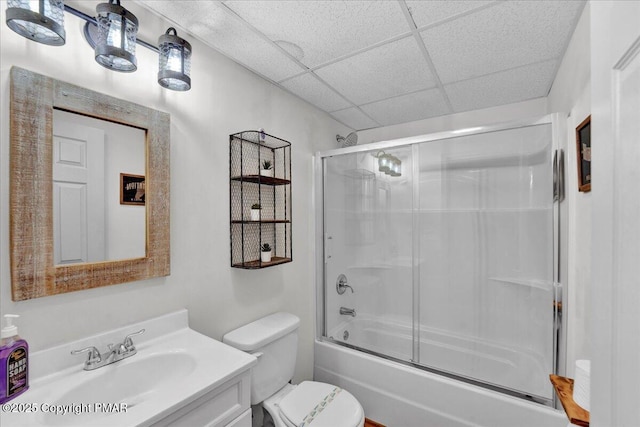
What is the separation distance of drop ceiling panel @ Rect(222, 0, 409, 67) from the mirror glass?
72 centimetres

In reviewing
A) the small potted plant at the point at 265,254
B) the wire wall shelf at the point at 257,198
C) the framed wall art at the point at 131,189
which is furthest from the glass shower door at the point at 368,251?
the framed wall art at the point at 131,189

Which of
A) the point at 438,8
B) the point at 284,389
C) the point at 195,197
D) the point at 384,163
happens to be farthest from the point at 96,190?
the point at 384,163

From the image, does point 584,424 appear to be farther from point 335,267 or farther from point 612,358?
point 335,267

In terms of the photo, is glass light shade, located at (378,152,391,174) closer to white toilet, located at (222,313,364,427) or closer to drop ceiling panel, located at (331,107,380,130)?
drop ceiling panel, located at (331,107,380,130)

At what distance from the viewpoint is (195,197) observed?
144cm

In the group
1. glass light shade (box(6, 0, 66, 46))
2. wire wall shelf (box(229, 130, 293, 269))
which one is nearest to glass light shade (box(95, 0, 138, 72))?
glass light shade (box(6, 0, 66, 46))

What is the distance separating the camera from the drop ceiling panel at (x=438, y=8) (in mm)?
1173

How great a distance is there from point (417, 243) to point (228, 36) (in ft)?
5.65

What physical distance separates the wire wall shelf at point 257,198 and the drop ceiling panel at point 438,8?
0.95m

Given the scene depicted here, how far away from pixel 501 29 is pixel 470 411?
200 centimetres

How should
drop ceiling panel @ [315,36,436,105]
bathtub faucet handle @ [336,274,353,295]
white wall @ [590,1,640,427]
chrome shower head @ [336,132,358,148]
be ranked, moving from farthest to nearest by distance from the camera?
chrome shower head @ [336,132,358,148] < bathtub faucet handle @ [336,274,353,295] < drop ceiling panel @ [315,36,436,105] < white wall @ [590,1,640,427]

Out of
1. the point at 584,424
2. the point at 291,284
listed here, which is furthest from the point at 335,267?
the point at 584,424

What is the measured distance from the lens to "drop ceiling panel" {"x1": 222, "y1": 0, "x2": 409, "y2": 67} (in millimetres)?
1194

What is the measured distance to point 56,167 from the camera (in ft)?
3.25
